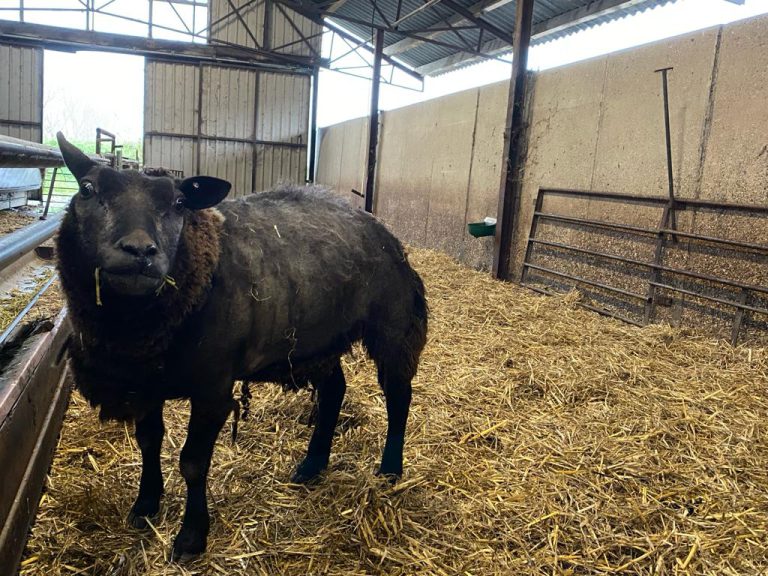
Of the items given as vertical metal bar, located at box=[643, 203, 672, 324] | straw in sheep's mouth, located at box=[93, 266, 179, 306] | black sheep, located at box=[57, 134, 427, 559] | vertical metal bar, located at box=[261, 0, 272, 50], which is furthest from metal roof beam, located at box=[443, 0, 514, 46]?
straw in sheep's mouth, located at box=[93, 266, 179, 306]

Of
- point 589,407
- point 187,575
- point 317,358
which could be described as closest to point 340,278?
point 317,358

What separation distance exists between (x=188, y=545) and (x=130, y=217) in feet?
4.18

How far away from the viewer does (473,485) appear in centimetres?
288

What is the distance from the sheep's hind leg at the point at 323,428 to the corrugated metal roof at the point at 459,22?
1093cm

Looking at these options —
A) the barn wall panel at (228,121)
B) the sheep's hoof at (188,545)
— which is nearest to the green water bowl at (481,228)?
the sheep's hoof at (188,545)

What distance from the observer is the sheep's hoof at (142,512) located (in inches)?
94.1

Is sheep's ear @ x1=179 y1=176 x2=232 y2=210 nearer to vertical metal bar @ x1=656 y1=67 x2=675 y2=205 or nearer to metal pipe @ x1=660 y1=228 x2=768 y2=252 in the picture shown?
metal pipe @ x1=660 y1=228 x2=768 y2=252

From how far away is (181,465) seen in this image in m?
2.25

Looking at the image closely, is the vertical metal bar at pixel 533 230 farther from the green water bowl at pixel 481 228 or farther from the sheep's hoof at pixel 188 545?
the sheep's hoof at pixel 188 545

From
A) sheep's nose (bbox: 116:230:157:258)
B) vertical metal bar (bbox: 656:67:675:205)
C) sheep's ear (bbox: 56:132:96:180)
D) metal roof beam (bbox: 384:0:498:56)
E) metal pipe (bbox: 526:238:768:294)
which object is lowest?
metal pipe (bbox: 526:238:768:294)

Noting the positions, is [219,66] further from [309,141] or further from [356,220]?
[356,220]

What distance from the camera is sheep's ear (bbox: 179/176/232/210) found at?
7.20 feet

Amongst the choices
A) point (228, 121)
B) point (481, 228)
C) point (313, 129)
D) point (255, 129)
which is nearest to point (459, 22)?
point (313, 129)

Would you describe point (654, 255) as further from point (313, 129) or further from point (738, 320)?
point (313, 129)
